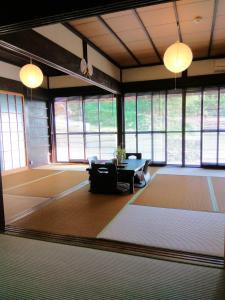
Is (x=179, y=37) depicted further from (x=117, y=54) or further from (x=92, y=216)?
(x=92, y=216)

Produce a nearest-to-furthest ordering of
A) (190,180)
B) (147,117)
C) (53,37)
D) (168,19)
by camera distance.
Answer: (53,37) → (168,19) → (190,180) → (147,117)

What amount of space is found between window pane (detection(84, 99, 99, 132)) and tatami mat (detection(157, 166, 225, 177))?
2.61 meters

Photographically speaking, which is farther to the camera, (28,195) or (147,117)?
(147,117)

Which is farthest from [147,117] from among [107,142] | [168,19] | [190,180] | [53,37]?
[53,37]

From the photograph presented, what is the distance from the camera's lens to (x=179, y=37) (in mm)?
4516

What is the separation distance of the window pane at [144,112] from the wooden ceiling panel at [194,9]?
10.0ft

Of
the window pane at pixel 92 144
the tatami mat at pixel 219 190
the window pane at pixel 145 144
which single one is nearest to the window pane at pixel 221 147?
the tatami mat at pixel 219 190

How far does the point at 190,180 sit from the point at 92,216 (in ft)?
8.79

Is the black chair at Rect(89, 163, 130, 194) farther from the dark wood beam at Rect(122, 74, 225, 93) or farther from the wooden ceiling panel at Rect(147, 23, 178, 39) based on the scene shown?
the dark wood beam at Rect(122, 74, 225, 93)

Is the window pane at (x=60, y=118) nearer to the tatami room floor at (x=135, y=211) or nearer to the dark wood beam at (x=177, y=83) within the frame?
the dark wood beam at (x=177, y=83)

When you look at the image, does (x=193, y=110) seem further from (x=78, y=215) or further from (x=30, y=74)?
(x=78, y=215)

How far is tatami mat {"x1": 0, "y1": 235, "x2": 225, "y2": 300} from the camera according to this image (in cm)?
160

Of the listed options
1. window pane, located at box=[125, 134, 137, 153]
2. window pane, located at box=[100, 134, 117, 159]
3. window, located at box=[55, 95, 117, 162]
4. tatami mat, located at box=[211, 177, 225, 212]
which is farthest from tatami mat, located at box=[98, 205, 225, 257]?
window, located at box=[55, 95, 117, 162]

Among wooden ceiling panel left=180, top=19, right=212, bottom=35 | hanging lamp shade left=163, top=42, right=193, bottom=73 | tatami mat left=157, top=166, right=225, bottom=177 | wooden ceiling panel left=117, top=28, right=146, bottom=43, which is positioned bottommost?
tatami mat left=157, top=166, right=225, bottom=177
